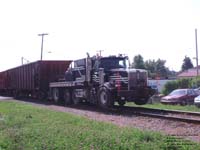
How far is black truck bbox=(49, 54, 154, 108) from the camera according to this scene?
876 inches

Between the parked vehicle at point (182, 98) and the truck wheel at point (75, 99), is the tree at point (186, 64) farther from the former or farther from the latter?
the truck wheel at point (75, 99)

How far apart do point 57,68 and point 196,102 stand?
41.2 ft

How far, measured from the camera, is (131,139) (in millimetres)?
11031

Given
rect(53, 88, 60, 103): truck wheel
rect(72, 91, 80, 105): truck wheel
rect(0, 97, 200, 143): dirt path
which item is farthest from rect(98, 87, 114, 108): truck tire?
rect(53, 88, 60, 103): truck wheel

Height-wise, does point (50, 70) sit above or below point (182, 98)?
above

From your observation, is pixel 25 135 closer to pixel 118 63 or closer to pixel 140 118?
pixel 140 118

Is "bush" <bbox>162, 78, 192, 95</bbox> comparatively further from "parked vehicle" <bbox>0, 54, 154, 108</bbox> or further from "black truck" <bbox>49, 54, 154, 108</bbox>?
"black truck" <bbox>49, 54, 154, 108</bbox>

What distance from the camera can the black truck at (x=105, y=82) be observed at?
2225 cm

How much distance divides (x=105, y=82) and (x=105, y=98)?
3.23 ft

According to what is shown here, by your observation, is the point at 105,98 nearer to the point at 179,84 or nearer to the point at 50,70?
the point at 50,70

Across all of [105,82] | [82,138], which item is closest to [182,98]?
[105,82]

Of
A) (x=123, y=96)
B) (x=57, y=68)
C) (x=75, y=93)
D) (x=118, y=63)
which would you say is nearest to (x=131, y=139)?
(x=123, y=96)

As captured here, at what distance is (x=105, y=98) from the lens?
22.5 m

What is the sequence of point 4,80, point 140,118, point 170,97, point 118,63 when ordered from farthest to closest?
point 4,80 < point 170,97 < point 118,63 < point 140,118
